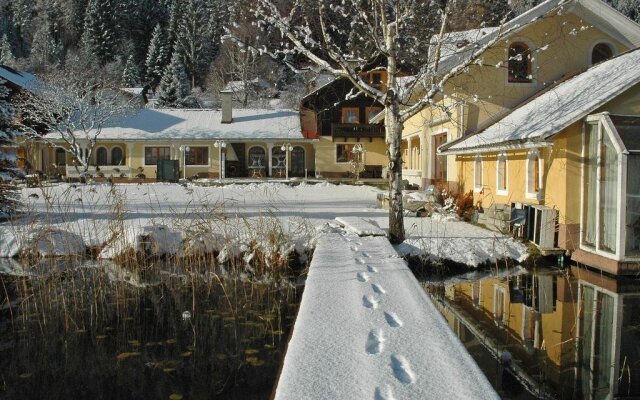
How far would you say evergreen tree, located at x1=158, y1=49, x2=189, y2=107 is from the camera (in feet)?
159

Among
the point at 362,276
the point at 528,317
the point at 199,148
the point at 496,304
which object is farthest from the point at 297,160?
the point at 528,317

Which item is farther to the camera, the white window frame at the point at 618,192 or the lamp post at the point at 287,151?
the lamp post at the point at 287,151

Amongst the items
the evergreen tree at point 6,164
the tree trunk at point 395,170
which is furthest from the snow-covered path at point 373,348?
the evergreen tree at point 6,164

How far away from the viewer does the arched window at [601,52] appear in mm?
15125

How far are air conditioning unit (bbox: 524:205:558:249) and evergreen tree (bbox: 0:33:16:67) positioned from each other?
180 ft

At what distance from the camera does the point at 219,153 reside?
105 feet

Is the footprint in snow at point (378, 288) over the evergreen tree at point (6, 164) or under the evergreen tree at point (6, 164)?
under

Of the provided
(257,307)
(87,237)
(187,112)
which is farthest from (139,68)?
(257,307)

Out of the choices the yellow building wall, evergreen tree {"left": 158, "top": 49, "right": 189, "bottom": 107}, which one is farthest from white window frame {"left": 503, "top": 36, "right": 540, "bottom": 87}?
evergreen tree {"left": 158, "top": 49, "right": 189, "bottom": 107}

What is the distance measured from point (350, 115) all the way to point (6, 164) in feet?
75.9

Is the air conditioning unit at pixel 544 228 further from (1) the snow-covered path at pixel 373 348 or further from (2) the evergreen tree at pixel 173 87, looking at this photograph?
(2) the evergreen tree at pixel 173 87

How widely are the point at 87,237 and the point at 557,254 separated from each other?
28.0ft

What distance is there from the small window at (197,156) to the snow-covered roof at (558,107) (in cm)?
2026

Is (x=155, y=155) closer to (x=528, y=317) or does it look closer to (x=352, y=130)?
(x=352, y=130)
